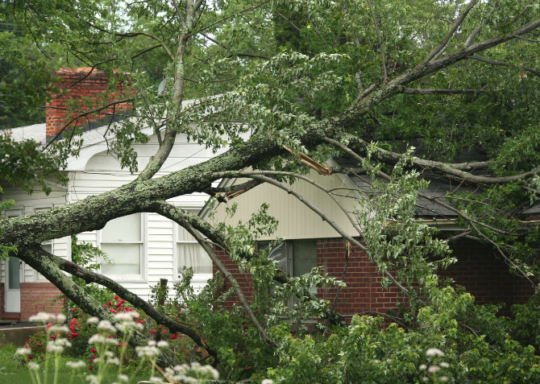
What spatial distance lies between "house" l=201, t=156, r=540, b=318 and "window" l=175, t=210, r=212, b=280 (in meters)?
5.16

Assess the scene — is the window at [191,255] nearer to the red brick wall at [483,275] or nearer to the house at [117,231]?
the house at [117,231]

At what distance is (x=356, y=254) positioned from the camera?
9406 mm

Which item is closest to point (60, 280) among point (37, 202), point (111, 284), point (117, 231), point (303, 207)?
point (111, 284)

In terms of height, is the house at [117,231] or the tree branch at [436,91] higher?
the tree branch at [436,91]

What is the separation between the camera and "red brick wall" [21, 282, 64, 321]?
14680 mm

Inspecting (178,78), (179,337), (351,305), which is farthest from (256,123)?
(179,337)

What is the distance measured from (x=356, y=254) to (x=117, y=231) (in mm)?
7432

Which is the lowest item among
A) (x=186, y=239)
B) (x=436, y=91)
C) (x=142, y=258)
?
(x=142, y=258)

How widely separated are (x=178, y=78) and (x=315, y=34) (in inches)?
92.8

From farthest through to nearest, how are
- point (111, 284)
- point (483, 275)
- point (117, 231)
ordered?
point (117, 231) < point (483, 275) < point (111, 284)

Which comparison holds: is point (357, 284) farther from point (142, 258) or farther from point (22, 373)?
point (142, 258)

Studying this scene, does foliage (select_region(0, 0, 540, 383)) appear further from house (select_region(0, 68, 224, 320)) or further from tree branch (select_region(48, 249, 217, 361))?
house (select_region(0, 68, 224, 320))

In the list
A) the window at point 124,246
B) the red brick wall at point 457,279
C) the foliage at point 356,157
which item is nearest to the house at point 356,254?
the red brick wall at point 457,279

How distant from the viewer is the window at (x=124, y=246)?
15.0 meters
